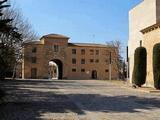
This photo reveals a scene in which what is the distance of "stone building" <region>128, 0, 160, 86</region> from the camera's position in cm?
4219

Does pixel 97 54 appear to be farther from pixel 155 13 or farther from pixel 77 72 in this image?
pixel 155 13

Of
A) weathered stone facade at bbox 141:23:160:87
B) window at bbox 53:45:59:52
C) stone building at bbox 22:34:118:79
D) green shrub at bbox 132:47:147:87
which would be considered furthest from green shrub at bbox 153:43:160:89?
window at bbox 53:45:59:52

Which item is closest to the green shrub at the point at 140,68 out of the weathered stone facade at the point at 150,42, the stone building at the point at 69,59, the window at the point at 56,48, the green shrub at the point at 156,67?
the weathered stone facade at the point at 150,42

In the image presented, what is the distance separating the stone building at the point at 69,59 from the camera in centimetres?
9625

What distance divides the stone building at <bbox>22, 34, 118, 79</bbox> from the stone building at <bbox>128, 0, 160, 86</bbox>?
3561 cm

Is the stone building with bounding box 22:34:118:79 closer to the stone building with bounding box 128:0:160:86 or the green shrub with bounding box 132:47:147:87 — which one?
the stone building with bounding box 128:0:160:86

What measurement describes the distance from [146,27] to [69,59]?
51.6 metres

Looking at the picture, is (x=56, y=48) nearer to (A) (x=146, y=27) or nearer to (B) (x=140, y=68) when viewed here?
(A) (x=146, y=27)

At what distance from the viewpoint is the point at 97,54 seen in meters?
104

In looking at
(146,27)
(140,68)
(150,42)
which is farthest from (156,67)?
(146,27)

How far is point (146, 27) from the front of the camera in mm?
49719

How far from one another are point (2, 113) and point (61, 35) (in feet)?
275

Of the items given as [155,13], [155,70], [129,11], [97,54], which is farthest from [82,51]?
[155,70]

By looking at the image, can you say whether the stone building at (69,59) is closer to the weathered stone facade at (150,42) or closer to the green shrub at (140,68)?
the weathered stone facade at (150,42)
